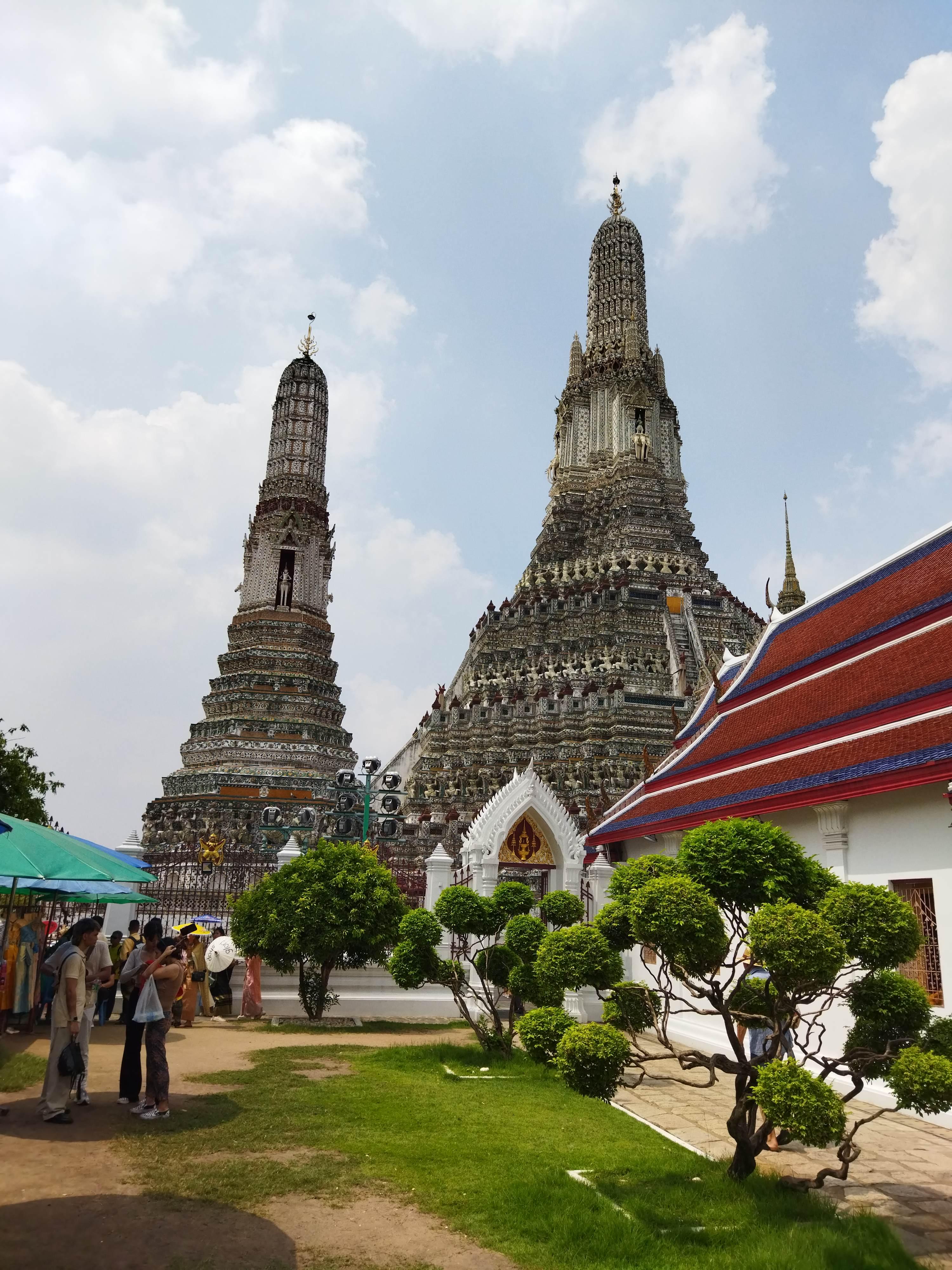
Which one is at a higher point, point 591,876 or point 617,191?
point 617,191

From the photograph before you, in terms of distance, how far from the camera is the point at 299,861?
44.5 feet

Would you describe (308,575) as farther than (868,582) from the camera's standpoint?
Yes

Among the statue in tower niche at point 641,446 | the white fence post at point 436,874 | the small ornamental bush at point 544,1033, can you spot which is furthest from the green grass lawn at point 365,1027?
the statue in tower niche at point 641,446

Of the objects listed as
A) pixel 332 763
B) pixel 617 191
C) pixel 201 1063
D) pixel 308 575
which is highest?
pixel 617 191

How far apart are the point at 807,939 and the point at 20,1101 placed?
681 cm

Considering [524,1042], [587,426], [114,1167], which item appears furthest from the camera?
[587,426]

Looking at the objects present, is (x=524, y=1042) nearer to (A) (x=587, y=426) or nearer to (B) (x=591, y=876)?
(B) (x=591, y=876)

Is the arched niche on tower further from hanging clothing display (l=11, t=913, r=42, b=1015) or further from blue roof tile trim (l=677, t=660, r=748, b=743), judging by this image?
hanging clothing display (l=11, t=913, r=42, b=1015)

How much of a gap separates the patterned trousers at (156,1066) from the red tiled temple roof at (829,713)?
6.56m

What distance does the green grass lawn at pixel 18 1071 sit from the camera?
27.6 feet

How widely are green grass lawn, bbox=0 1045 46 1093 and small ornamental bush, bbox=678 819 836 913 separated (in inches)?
260

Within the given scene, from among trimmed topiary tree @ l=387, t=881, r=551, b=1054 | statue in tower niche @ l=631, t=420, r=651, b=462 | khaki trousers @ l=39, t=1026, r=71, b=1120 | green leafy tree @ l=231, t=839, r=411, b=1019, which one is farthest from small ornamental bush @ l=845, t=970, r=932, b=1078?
statue in tower niche @ l=631, t=420, r=651, b=462

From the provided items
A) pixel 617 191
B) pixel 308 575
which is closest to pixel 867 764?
pixel 308 575

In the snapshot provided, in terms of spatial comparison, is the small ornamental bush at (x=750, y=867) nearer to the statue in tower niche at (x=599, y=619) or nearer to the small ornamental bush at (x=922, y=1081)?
the small ornamental bush at (x=922, y=1081)
